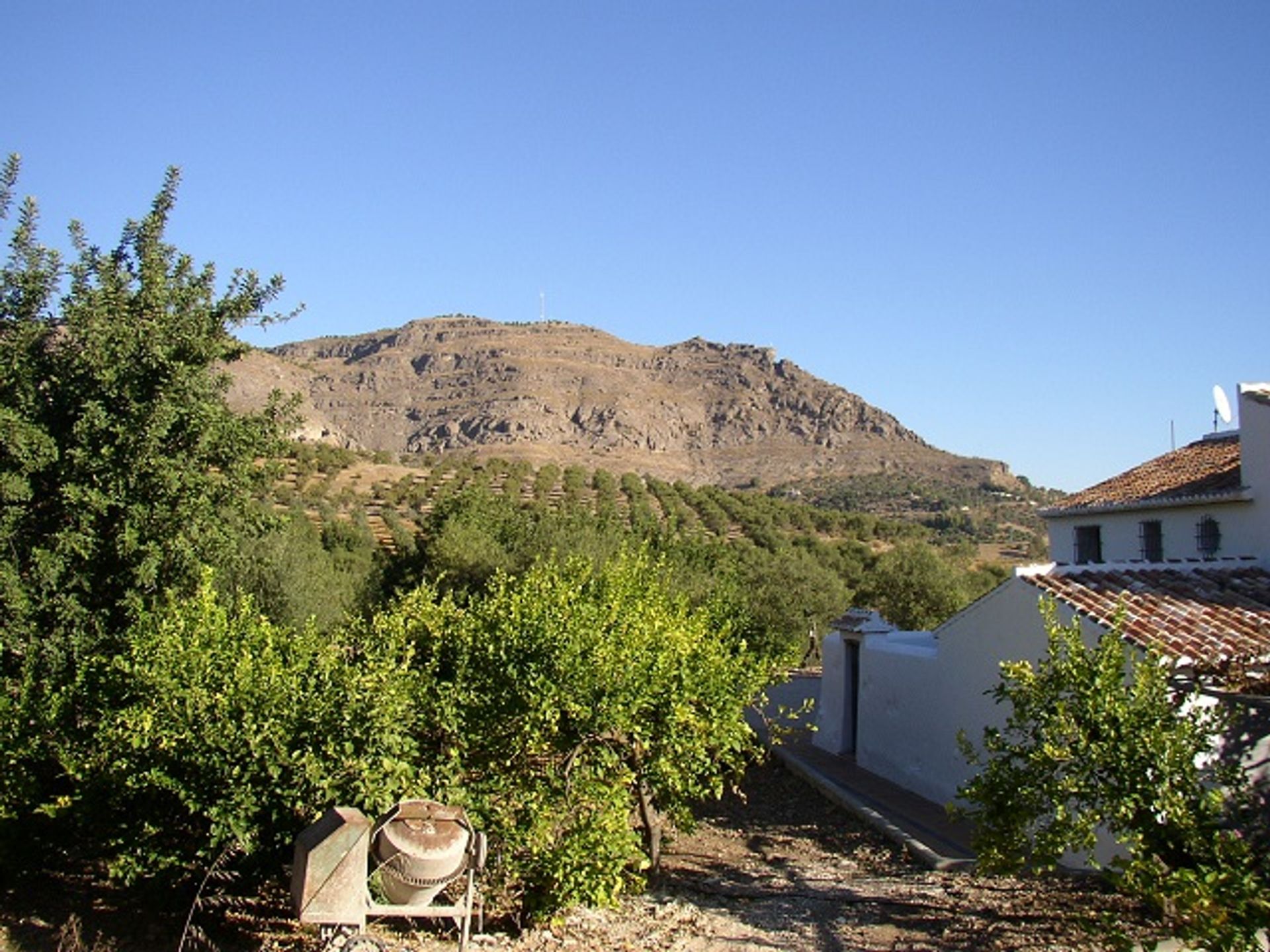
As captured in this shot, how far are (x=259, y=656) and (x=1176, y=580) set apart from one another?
10242mm

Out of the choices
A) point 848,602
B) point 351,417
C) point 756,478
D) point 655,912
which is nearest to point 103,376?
point 655,912

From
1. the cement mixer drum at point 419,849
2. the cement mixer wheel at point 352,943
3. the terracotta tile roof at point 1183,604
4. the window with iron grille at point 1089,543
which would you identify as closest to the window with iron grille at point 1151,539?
the window with iron grille at point 1089,543

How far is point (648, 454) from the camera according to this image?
362 ft

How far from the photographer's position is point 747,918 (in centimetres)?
902

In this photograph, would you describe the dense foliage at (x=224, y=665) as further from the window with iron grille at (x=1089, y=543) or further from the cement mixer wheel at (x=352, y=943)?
the window with iron grille at (x=1089, y=543)

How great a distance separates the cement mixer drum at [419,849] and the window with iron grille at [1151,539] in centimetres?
1414

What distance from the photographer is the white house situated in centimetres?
1123

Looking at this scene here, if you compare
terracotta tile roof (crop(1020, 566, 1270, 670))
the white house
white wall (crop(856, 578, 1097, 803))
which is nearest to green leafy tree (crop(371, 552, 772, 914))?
the white house

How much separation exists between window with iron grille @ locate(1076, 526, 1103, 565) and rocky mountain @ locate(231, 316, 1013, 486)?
73023mm

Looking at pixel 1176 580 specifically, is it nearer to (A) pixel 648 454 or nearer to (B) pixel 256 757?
(B) pixel 256 757

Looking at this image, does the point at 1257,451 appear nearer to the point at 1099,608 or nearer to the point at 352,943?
the point at 1099,608

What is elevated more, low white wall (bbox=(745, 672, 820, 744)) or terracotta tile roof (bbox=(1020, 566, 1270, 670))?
terracotta tile roof (bbox=(1020, 566, 1270, 670))

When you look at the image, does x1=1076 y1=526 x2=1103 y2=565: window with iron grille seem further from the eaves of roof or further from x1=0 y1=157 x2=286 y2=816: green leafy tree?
x1=0 y1=157 x2=286 y2=816: green leafy tree

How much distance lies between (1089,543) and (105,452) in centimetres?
1616
